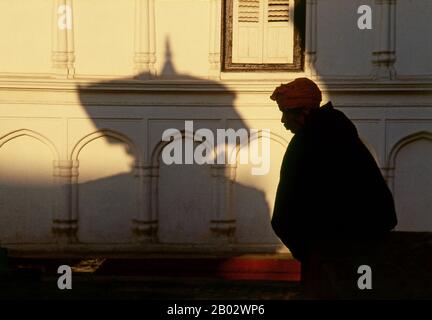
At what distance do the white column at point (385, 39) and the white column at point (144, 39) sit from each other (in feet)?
12.0

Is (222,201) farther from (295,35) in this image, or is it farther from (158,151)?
(295,35)

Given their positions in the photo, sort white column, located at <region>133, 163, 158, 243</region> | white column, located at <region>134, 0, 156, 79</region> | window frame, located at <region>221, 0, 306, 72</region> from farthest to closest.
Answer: white column, located at <region>133, 163, 158, 243</region>
window frame, located at <region>221, 0, 306, 72</region>
white column, located at <region>134, 0, 156, 79</region>

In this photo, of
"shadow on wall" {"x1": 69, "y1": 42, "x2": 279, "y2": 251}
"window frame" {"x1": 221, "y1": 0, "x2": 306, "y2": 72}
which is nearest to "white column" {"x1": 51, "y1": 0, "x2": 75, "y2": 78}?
"shadow on wall" {"x1": 69, "y1": 42, "x2": 279, "y2": 251}

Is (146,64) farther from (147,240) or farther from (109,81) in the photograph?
(147,240)

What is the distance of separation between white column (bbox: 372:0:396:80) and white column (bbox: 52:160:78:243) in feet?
17.6

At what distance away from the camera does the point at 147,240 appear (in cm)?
1748

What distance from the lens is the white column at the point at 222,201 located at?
57.3 feet

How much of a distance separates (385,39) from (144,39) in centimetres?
397

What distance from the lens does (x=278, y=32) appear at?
17.4 m

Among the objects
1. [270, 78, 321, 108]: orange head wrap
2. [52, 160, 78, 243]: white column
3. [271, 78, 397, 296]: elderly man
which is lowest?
[52, 160, 78, 243]: white column

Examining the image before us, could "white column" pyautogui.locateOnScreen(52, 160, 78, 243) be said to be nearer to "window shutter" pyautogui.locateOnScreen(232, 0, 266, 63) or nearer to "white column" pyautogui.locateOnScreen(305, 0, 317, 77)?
"window shutter" pyautogui.locateOnScreen(232, 0, 266, 63)

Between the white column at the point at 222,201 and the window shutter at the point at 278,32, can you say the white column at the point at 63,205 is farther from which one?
the window shutter at the point at 278,32

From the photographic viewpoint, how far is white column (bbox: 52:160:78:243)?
1739 centimetres

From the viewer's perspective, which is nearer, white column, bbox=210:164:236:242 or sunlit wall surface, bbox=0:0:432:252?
→ sunlit wall surface, bbox=0:0:432:252
